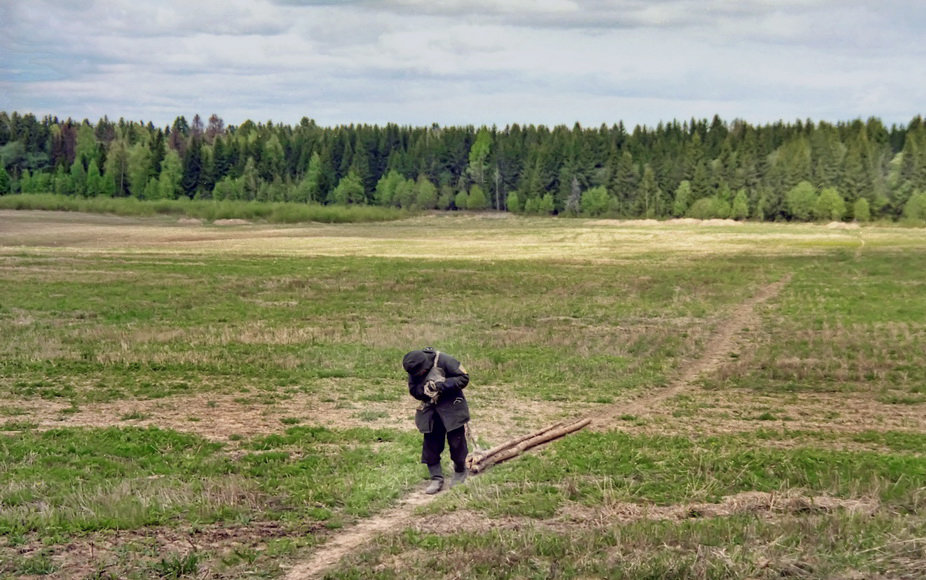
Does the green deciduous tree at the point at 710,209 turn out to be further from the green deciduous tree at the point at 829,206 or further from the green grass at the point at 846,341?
the green grass at the point at 846,341

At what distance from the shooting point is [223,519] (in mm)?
12656

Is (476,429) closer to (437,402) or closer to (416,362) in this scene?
(437,402)

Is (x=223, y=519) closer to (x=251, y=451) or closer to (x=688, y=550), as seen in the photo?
(x=251, y=451)

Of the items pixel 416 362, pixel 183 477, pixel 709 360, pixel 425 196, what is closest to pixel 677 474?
pixel 416 362

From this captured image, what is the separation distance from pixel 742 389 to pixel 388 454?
10648 mm

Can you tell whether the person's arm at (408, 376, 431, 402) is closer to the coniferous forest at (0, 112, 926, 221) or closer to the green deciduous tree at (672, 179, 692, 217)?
the coniferous forest at (0, 112, 926, 221)

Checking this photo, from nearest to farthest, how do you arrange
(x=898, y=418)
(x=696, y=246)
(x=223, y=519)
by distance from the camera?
(x=223, y=519) < (x=898, y=418) < (x=696, y=246)

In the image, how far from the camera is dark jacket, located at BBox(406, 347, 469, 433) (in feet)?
46.8

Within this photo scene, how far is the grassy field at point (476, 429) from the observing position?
1126 centimetres

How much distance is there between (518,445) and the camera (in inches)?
Answer: 652

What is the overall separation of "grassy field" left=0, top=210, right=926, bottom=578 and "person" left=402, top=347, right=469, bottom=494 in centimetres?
64

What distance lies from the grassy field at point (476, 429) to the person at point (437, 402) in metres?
0.64

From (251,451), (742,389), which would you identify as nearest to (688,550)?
(251,451)

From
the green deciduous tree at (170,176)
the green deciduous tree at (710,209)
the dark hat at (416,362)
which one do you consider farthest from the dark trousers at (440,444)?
the green deciduous tree at (170,176)
